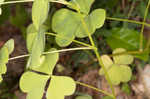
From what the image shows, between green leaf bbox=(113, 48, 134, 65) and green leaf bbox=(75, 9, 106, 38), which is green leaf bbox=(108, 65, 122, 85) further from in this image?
green leaf bbox=(75, 9, 106, 38)

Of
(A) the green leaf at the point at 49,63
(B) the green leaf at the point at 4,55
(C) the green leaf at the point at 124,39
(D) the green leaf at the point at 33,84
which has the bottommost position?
(C) the green leaf at the point at 124,39

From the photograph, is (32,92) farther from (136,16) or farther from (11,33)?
(11,33)

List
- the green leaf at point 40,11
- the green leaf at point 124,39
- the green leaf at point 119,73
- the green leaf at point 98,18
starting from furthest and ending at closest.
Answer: the green leaf at point 124,39
the green leaf at point 119,73
the green leaf at point 98,18
the green leaf at point 40,11

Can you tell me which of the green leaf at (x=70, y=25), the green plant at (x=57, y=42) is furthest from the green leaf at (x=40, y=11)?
the green leaf at (x=70, y=25)

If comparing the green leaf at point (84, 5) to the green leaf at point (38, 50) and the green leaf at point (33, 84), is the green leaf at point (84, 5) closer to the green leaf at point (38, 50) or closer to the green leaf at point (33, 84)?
the green leaf at point (38, 50)

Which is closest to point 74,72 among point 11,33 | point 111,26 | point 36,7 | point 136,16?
point 111,26

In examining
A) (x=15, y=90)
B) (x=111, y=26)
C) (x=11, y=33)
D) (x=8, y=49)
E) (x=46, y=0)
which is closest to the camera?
(x=46, y=0)
